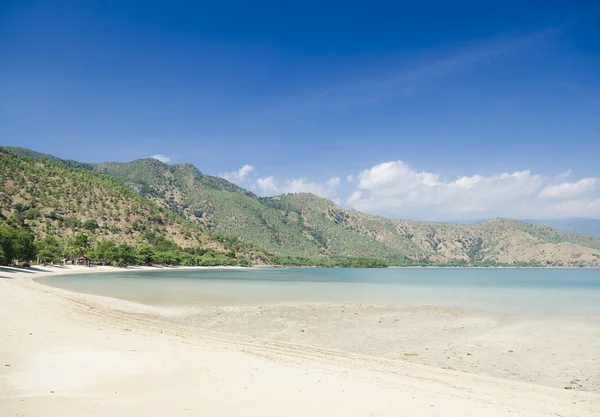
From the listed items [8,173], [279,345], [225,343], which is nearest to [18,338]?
[225,343]

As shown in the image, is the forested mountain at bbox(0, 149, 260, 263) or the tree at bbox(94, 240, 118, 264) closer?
the forested mountain at bbox(0, 149, 260, 263)

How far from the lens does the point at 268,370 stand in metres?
10.4

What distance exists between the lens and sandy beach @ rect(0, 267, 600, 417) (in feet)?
25.1

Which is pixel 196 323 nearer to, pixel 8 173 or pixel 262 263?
pixel 8 173

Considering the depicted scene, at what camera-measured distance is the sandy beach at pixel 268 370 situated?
764 centimetres

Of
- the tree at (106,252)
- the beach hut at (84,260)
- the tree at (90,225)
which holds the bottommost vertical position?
the beach hut at (84,260)

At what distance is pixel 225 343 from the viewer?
14.3 m

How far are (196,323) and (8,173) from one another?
111 metres

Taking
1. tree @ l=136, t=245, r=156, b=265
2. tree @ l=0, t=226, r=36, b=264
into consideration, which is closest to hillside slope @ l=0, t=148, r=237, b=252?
tree @ l=136, t=245, r=156, b=265

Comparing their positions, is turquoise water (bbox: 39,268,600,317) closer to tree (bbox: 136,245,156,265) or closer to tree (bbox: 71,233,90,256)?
tree (bbox: 71,233,90,256)

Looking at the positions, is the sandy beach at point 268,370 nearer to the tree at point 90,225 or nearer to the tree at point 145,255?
the tree at point 145,255

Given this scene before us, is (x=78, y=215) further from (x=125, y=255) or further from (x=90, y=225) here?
(x=125, y=255)

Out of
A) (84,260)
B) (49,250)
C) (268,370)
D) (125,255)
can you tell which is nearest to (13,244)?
(49,250)

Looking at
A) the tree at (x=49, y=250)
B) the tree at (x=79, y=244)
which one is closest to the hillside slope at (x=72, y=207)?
the tree at (x=79, y=244)
